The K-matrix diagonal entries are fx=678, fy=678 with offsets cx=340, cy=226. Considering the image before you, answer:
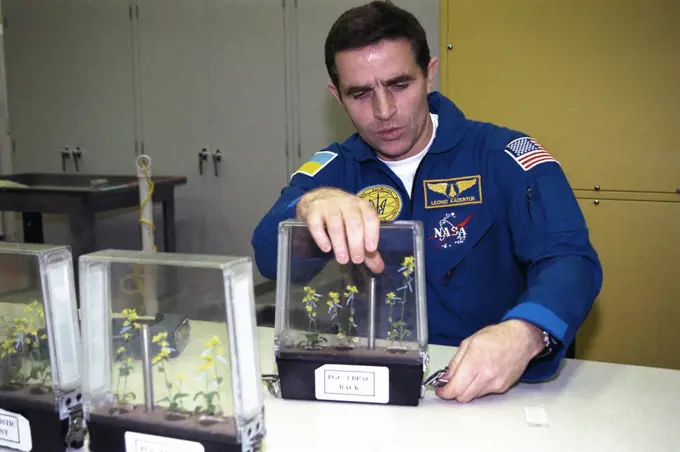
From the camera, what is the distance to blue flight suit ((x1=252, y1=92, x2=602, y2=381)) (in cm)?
133

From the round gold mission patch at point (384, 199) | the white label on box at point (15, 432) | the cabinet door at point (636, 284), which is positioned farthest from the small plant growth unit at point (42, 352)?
the cabinet door at point (636, 284)

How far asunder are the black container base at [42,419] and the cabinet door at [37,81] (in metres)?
3.12

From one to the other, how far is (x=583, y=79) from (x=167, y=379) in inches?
88.2

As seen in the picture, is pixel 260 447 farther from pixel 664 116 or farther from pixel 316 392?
pixel 664 116

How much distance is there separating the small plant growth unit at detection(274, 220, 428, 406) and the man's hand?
0.06 metres

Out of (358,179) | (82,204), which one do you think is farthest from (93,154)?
(358,179)

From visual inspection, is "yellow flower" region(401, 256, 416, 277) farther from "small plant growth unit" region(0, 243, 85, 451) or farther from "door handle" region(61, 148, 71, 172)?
"door handle" region(61, 148, 71, 172)

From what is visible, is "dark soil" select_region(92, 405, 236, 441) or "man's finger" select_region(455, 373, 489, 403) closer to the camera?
"dark soil" select_region(92, 405, 236, 441)

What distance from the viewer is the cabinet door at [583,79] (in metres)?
2.46

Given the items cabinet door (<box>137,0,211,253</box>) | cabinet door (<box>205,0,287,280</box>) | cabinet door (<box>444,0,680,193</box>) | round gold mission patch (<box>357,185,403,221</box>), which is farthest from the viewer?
cabinet door (<box>137,0,211,253</box>)

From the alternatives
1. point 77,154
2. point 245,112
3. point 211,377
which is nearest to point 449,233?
point 211,377

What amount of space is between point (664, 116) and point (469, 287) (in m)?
1.46

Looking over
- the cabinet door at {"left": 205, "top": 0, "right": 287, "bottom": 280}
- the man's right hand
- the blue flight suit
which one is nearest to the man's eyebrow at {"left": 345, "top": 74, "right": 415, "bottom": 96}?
the blue flight suit

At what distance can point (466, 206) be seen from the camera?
1.45 metres
